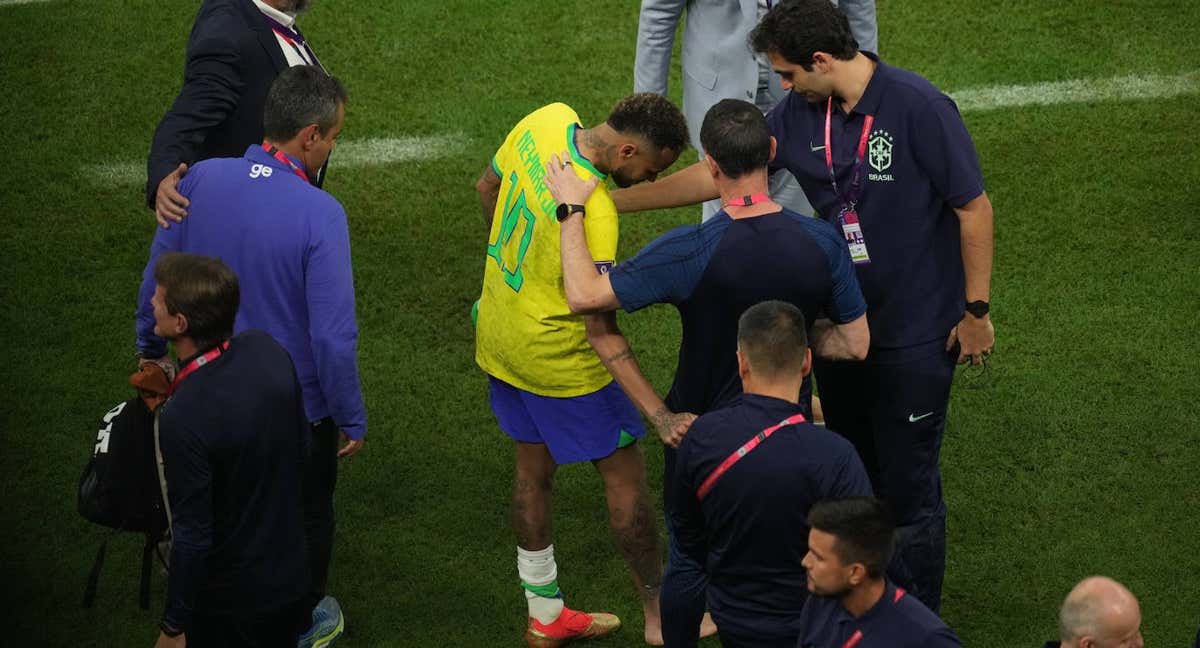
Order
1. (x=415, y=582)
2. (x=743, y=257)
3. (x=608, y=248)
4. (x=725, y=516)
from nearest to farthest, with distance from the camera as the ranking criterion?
(x=725, y=516)
(x=743, y=257)
(x=608, y=248)
(x=415, y=582)

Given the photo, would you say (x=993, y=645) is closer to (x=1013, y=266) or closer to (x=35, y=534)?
(x=1013, y=266)

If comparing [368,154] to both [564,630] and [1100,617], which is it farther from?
[1100,617]

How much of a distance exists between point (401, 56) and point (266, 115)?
14.6 ft

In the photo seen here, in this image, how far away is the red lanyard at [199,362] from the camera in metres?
3.90

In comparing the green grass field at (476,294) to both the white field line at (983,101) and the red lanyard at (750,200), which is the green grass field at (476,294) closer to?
the white field line at (983,101)

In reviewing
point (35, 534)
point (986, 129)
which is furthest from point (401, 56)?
point (35, 534)

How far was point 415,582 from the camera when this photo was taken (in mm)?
5469

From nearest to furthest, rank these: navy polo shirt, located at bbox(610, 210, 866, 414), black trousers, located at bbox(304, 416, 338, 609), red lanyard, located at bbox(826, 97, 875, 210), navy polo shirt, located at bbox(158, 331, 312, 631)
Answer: navy polo shirt, located at bbox(158, 331, 312, 631)
navy polo shirt, located at bbox(610, 210, 866, 414)
red lanyard, located at bbox(826, 97, 875, 210)
black trousers, located at bbox(304, 416, 338, 609)

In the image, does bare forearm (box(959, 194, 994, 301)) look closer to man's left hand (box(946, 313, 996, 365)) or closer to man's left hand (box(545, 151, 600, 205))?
man's left hand (box(946, 313, 996, 365))

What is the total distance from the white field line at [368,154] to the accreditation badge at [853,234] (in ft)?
12.8

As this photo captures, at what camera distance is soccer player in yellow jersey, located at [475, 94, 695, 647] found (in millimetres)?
4430

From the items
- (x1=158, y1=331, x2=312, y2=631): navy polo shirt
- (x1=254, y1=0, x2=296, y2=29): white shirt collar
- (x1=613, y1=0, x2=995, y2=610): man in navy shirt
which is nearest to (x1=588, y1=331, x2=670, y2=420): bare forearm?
(x1=613, y1=0, x2=995, y2=610): man in navy shirt

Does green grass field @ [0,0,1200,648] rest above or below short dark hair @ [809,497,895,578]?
below

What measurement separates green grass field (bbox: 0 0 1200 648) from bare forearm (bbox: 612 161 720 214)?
4.63ft
